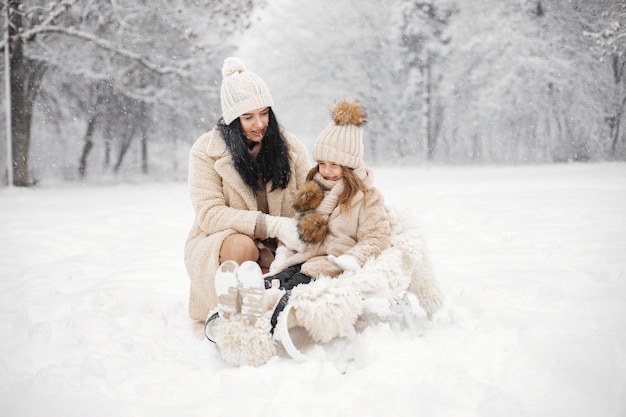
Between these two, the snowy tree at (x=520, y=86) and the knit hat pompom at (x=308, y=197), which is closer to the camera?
the knit hat pompom at (x=308, y=197)

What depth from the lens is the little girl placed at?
99.3 inches

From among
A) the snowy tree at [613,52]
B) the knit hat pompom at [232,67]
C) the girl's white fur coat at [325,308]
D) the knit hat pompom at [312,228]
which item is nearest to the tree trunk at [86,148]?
the knit hat pompom at [232,67]

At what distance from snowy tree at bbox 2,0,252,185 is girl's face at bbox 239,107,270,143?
7984mm

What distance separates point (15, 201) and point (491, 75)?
13.6m

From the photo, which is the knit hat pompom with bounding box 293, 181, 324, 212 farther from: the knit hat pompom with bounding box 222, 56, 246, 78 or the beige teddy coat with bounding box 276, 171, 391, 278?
the knit hat pompom with bounding box 222, 56, 246, 78

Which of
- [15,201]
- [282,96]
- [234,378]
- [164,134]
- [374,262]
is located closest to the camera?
[234,378]

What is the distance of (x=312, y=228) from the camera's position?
257cm

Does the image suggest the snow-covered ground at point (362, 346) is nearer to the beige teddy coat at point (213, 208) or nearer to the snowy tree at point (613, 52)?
the beige teddy coat at point (213, 208)

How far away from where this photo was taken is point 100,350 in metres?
2.34

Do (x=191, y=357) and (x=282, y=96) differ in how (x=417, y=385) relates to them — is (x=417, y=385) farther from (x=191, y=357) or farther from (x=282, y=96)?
(x=282, y=96)

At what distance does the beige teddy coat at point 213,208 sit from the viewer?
2.68m

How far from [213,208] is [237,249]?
32 centimetres

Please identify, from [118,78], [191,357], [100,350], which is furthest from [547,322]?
[118,78]

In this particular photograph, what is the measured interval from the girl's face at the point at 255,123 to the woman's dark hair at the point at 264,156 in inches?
1.4
